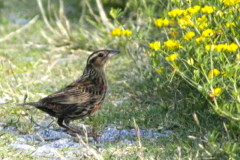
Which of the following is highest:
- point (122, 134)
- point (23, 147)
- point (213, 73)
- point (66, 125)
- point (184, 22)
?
point (184, 22)

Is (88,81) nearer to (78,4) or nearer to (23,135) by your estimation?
(23,135)

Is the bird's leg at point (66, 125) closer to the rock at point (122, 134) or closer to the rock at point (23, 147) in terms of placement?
the rock at point (122, 134)

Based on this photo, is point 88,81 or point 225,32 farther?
point 88,81

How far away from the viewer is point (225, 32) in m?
5.36

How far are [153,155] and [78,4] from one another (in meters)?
7.91

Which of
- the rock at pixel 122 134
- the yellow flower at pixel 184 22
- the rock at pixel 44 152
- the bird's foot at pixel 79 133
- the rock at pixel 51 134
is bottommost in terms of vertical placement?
the rock at pixel 122 134

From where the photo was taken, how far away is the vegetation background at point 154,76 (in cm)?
505

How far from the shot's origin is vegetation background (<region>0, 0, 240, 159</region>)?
5.05 metres

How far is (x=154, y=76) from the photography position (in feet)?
24.8

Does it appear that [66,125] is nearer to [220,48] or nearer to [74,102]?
[74,102]

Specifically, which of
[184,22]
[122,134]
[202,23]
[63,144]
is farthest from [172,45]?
[63,144]

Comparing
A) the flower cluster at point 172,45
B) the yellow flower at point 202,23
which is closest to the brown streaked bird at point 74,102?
the flower cluster at point 172,45

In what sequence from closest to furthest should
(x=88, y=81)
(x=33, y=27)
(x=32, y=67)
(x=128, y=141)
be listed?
(x=128, y=141) < (x=88, y=81) < (x=32, y=67) < (x=33, y=27)

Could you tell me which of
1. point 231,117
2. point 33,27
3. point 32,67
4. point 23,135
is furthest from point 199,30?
point 33,27
